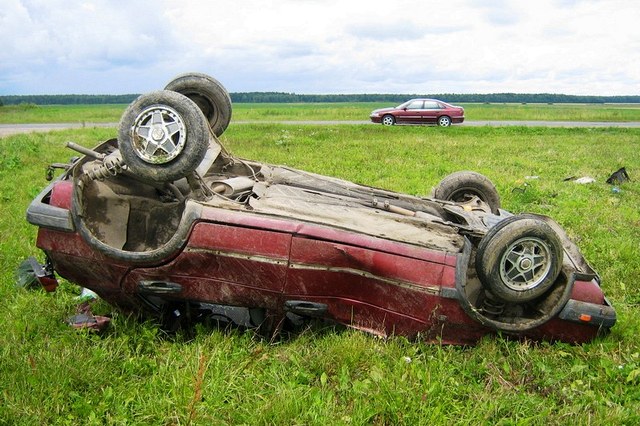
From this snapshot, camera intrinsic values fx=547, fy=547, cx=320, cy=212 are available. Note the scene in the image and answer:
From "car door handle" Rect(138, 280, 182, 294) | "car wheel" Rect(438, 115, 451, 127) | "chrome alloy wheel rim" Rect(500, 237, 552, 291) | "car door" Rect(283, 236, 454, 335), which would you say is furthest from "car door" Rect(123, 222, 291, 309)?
"car wheel" Rect(438, 115, 451, 127)

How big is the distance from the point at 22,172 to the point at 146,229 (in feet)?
24.7

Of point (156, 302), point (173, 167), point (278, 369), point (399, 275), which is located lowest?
point (278, 369)

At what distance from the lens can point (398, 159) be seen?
12141mm

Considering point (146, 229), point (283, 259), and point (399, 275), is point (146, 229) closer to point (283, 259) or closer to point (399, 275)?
point (283, 259)

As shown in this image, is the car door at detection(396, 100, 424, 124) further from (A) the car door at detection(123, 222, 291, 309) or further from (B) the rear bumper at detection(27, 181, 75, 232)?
(B) the rear bumper at detection(27, 181, 75, 232)

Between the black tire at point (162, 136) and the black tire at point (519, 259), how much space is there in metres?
1.99

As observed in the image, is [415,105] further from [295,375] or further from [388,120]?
[295,375]

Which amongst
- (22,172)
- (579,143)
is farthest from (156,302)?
(579,143)

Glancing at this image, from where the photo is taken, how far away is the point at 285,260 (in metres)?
3.52

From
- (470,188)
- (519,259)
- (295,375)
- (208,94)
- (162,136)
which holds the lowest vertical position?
(295,375)

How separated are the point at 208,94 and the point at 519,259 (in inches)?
125

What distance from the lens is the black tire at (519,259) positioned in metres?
3.52

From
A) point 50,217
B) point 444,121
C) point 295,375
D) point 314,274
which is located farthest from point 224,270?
point 444,121

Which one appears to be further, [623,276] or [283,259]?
[623,276]
